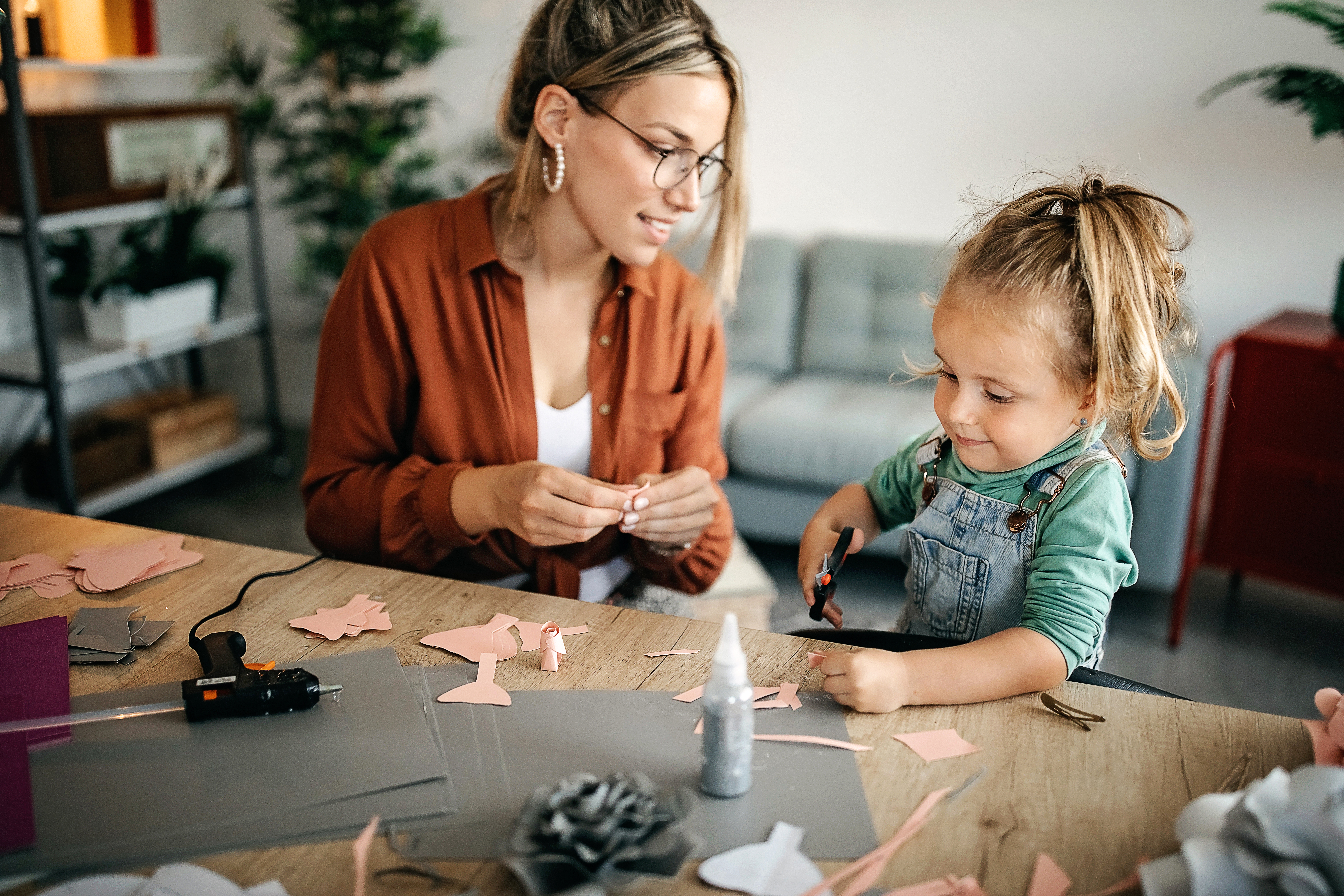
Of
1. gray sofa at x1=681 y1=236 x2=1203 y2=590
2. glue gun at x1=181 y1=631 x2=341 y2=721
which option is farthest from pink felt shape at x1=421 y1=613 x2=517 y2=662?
gray sofa at x1=681 y1=236 x2=1203 y2=590

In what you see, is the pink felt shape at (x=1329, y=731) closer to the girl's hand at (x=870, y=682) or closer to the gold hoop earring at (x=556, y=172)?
the girl's hand at (x=870, y=682)

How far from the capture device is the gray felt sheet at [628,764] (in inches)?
29.8

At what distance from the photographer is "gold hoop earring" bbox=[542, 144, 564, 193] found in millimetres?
1403

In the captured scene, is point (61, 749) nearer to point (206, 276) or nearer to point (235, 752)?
point (235, 752)

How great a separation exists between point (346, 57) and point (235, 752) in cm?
297

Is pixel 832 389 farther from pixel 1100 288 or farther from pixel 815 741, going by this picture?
pixel 815 741

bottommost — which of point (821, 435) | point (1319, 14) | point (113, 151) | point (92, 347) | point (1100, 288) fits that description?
point (821, 435)

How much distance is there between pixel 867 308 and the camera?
10.6 ft

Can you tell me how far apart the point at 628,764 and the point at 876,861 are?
0.22 meters

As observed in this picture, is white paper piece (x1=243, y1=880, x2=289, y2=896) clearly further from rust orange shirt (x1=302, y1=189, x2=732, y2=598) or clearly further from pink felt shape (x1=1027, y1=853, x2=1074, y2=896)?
rust orange shirt (x1=302, y1=189, x2=732, y2=598)

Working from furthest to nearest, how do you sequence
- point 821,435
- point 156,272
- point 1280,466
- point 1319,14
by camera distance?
point 156,272, point 821,435, point 1280,466, point 1319,14

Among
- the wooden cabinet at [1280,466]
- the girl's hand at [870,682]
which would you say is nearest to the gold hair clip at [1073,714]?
the girl's hand at [870,682]

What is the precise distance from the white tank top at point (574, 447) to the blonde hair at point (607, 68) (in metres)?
0.27

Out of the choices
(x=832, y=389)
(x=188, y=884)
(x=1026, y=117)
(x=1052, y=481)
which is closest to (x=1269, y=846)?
(x=1052, y=481)
